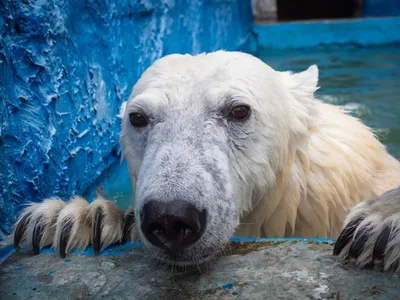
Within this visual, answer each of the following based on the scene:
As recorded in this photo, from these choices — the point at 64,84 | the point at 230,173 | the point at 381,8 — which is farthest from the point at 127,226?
the point at 381,8

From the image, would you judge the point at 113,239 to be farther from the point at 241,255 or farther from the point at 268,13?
the point at 268,13

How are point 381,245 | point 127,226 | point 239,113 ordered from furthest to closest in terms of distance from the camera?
1. point 239,113
2. point 127,226
3. point 381,245

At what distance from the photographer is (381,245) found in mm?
1563

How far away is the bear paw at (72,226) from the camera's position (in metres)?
1.99

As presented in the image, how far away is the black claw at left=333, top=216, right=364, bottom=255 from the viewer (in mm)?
1671

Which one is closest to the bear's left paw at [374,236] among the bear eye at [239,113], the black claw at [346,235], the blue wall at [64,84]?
the black claw at [346,235]

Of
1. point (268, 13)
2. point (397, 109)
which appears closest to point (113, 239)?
point (397, 109)

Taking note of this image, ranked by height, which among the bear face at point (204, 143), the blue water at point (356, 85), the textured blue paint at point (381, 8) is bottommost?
the blue water at point (356, 85)

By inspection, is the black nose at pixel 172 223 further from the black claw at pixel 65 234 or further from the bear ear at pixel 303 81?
the bear ear at pixel 303 81

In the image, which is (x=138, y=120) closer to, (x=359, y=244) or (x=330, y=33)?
(x=359, y=244)

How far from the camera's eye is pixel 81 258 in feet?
6.24

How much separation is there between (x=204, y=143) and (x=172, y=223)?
47 cm

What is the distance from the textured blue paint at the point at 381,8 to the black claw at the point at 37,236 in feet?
35.4

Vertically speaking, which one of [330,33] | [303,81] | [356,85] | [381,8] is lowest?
[356,85]
